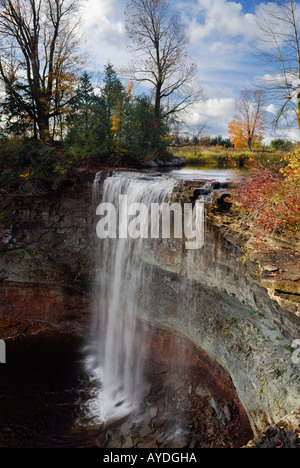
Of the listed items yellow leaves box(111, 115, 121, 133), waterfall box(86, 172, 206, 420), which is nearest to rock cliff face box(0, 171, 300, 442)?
waterfall box(86, 172, 206, 420)

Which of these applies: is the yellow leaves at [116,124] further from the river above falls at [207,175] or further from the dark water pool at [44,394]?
the dark water pool at [44,394]

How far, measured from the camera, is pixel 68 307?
1192 centimetres

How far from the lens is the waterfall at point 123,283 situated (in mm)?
9141

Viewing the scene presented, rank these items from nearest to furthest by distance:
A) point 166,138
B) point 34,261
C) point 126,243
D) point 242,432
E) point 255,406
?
1. point 255,406
2. point 242,432
3. point 126,243
4. point 34,261
5. point 166,138

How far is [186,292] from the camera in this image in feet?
29.7

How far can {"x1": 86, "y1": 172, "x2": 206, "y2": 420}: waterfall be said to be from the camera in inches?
360

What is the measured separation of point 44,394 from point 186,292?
5.43 meters

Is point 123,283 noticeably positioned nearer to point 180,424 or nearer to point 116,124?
point 180,424

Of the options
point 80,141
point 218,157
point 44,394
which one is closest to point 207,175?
point 80,141

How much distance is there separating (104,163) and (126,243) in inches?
198

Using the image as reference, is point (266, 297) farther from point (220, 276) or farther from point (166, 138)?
point (166, 138)

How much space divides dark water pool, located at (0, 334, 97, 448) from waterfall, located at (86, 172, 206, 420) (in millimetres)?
794
